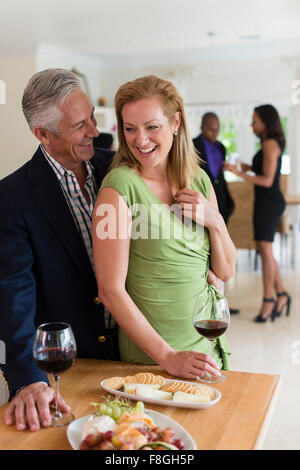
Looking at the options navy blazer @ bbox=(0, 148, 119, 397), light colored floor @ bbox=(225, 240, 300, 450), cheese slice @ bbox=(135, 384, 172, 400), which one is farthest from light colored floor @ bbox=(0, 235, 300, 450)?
cheese slice @ bbox=(135, 384, 172, 400)

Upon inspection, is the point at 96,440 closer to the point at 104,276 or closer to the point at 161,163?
the point at 104,276

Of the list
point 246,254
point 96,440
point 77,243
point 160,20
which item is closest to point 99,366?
point 77,243

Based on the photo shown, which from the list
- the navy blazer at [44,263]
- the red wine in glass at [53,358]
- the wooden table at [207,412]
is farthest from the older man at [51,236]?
the red wine in glass at [53,358]

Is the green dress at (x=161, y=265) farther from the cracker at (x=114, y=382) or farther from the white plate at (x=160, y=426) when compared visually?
the white plate at (x=160, y=426)

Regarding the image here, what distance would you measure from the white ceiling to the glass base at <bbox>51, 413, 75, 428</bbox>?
5285 millimetres

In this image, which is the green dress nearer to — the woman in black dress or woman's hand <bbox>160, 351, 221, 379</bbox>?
woman's hand <bbox>160, 351, 221, 379</bbox>

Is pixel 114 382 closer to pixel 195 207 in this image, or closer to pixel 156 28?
pixel 195 207

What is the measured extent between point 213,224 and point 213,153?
3.30 metres

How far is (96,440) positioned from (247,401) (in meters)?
0.41

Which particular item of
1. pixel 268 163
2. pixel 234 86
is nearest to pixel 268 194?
pixel 268 163

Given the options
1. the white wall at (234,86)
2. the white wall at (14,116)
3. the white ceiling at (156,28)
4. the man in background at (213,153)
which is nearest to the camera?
the man in background at (213,153)

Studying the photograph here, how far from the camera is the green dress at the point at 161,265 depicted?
55.3 inches

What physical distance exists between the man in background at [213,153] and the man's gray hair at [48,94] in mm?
3007

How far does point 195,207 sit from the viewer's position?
142 centimetres
